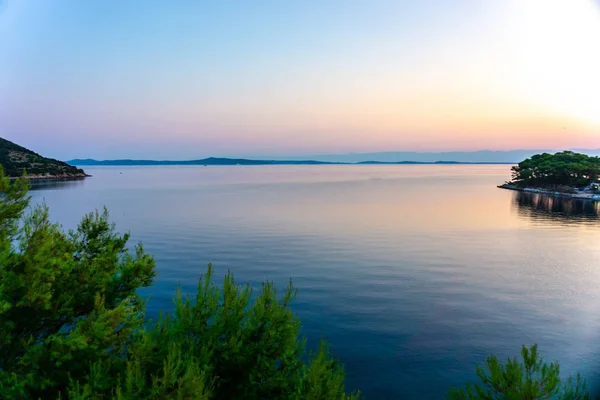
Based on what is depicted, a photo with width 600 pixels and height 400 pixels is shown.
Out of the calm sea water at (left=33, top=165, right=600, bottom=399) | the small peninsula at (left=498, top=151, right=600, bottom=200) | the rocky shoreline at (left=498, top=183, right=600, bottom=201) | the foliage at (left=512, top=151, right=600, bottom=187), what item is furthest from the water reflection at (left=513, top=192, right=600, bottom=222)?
the foliage at (left=512, top=151, right=600, bottom=187)

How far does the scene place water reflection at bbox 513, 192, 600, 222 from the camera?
81.0m

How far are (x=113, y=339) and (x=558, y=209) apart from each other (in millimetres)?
106079

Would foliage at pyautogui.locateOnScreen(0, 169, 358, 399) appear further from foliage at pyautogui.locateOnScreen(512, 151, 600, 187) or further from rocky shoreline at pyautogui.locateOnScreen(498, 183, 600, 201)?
foliage at pyautogui.locateOnScreen(512, 151, 600, 187)

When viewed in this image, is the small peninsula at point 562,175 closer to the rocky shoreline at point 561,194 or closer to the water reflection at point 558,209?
the rocky shoreline at point 561,194

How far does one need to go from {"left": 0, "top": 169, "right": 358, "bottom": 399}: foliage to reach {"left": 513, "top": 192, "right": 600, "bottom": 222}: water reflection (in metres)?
82.5

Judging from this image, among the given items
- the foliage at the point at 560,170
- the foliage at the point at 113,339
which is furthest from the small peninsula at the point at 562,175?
the foliage at the point at 113,339

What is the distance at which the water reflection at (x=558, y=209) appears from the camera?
266ft

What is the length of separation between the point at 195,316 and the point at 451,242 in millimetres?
49548

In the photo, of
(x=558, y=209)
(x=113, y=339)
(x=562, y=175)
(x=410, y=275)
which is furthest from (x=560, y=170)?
(x=113, y=339)

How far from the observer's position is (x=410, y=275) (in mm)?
39250

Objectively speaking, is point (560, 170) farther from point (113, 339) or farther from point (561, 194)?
point (113, 339)

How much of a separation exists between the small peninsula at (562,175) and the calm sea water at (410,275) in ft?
160

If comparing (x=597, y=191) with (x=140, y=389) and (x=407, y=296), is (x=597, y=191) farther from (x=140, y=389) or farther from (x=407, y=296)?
(x=140, y=389)

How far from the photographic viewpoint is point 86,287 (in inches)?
559
